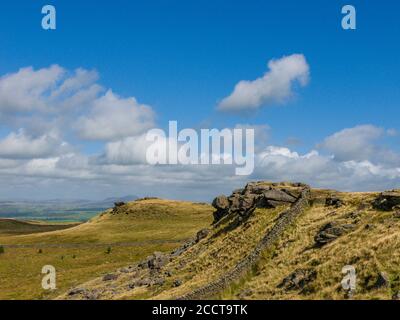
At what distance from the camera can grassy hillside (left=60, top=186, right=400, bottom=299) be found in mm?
32719

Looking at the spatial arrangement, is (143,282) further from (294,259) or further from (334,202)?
(334,202)

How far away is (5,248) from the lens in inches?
4958

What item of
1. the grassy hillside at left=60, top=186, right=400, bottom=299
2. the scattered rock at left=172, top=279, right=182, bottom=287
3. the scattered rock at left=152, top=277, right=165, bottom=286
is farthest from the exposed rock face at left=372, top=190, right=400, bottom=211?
the scattered rock at left=152, top=277, right=165, bottom=286

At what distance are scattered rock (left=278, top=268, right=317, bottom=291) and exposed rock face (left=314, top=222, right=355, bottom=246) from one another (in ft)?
16.8

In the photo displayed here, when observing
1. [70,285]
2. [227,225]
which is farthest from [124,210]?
[227,225]

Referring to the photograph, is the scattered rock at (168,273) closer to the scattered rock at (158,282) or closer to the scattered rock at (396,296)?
the scattered rock at (158,282)

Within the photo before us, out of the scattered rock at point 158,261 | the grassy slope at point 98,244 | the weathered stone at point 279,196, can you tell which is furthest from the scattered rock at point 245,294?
the grassy slope at point 98,244

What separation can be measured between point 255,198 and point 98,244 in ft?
239

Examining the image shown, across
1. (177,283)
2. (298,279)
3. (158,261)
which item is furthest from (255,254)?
(158,261)

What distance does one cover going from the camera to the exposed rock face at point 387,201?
4299cm

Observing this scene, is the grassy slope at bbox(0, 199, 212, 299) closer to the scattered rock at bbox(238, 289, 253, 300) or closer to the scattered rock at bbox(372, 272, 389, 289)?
the scattered rock at bbox(238, 289, 253, 300)

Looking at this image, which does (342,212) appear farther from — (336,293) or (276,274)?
(336,293)

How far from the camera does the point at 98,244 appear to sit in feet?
395

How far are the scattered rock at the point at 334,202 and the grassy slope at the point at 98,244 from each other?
3821 centimetres
